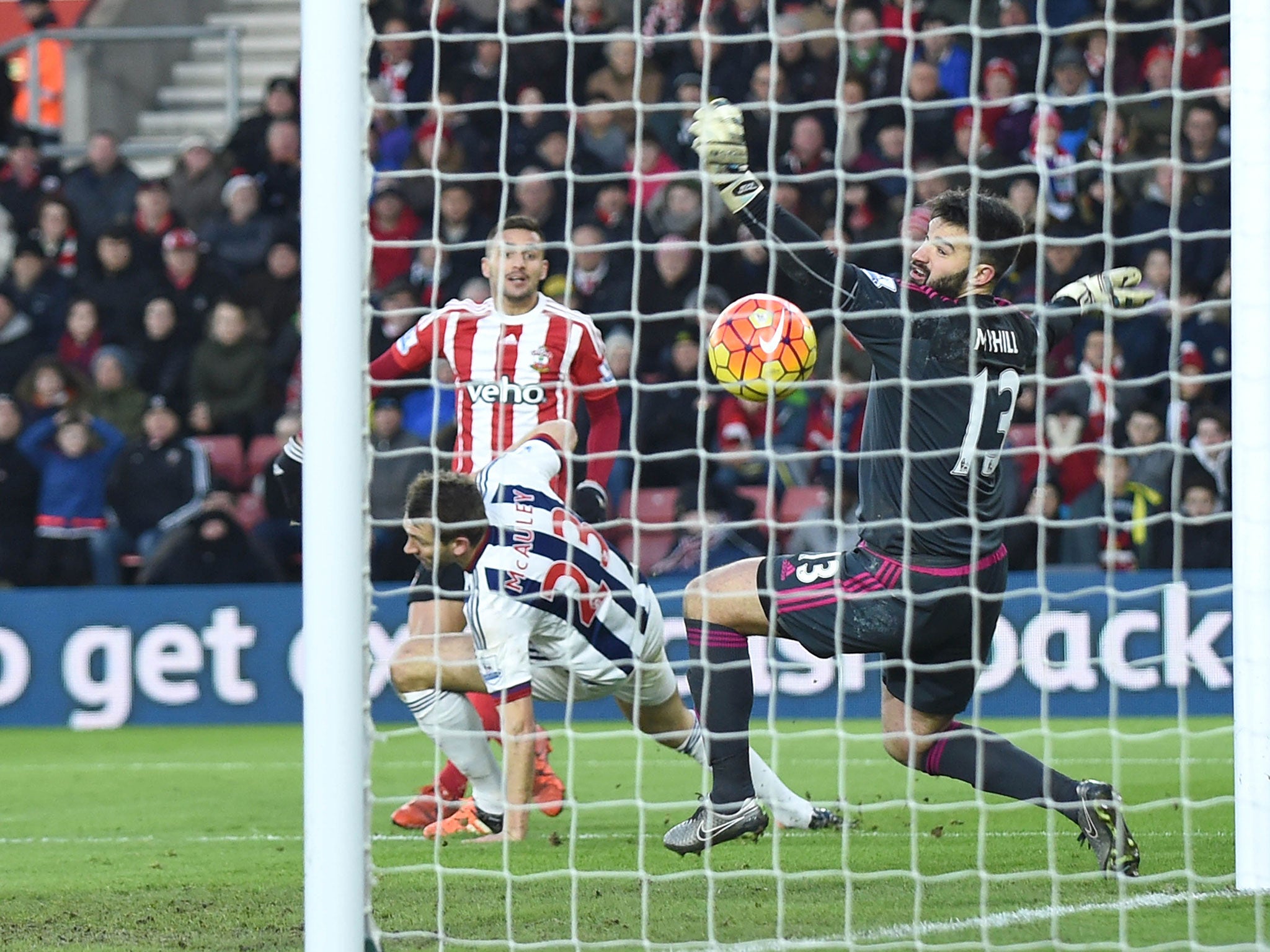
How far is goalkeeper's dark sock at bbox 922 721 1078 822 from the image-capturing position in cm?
507

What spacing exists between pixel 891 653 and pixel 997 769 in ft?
1.54

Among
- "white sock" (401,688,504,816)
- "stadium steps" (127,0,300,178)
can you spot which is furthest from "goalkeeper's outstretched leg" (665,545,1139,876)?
"stadium steps" (127,0,300,178)

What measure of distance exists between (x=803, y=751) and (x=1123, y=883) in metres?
3.52

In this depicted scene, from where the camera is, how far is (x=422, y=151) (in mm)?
11211

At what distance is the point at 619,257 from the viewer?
10055 millimetres

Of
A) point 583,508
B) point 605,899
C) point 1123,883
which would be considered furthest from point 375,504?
point 1123,883

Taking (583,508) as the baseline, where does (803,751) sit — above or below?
below

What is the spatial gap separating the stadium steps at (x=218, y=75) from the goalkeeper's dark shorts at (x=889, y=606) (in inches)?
391

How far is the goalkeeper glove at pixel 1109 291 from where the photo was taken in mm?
5086

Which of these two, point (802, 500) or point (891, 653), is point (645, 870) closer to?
point (891, 653)

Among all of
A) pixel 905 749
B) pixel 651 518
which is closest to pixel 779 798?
pixel 905 749

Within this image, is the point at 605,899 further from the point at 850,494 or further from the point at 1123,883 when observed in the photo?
the point at 850,494

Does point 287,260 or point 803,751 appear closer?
point 803,751

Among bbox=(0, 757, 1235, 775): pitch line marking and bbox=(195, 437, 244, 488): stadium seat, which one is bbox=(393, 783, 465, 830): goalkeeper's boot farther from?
bbox=(195, 437, 244, 488): stadium seat
